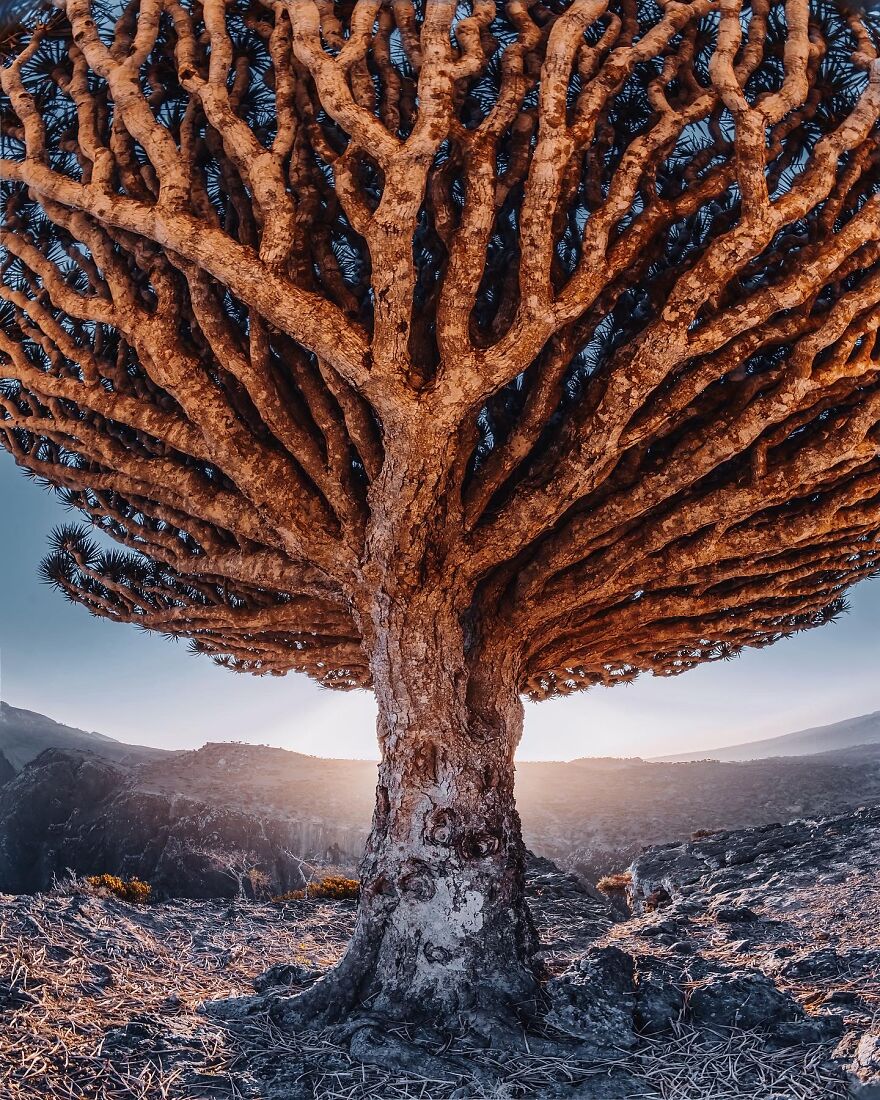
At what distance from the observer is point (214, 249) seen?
11.5ft

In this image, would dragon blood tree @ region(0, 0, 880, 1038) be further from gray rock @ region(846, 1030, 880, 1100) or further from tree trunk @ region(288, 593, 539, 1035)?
gray rock @ region(846, 1030, 880, 1100)

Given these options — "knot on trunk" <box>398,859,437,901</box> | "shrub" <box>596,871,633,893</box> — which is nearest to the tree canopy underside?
"knot on trunk" <box>398,859,437,901</box>

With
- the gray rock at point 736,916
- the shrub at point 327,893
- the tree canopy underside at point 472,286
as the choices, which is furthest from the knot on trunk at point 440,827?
the shrub at point 327,893

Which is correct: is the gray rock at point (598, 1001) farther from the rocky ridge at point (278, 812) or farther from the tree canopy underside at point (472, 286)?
the rocky ridge at point (278, 812)

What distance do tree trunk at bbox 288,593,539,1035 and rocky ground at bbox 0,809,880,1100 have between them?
0.95ft

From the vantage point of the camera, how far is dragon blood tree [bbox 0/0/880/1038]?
11.5 feet

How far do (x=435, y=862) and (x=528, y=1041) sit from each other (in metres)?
0.97

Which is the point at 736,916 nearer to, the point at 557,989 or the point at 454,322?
the point at 557,989

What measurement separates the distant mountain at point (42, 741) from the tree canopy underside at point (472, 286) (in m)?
19.2

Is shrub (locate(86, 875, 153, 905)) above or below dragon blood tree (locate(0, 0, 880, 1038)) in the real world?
below

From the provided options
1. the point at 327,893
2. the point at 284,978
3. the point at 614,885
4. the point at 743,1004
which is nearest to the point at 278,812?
the point at 327,893

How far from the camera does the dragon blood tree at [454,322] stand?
11.5 ft

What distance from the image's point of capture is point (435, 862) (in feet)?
13.1

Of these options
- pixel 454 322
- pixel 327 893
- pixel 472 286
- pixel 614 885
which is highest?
pixel 472 286
